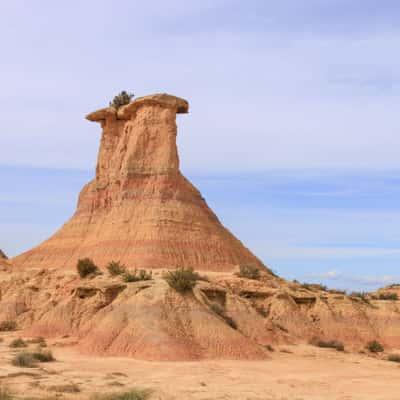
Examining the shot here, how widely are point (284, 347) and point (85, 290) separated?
10.2 meters

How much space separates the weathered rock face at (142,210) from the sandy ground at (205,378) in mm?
15484

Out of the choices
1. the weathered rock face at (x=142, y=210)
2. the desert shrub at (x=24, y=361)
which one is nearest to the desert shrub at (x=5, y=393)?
the desert shrub at (x=24, y=361)

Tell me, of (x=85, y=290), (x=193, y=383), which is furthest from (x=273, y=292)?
(x=193, y=383)

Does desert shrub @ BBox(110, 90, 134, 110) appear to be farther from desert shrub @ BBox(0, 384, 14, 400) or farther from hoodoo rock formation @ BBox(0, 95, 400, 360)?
desert shrub @ BBox(0, 384, 14, 400)

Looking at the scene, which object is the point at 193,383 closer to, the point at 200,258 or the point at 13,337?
the point at 13,337

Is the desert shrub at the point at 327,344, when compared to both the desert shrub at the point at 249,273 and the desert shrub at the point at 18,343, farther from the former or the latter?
the desert shrub at the point at 18,343

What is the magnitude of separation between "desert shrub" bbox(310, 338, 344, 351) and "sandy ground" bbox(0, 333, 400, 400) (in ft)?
15.9

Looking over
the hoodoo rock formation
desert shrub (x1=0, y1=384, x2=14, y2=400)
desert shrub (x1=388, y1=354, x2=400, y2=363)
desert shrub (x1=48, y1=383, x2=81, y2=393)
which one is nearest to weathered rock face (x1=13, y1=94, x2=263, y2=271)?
the hoodoo rock formation

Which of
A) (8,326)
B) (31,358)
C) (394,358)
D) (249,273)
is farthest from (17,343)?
(394,358)

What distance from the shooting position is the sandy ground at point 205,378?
61.9 feet

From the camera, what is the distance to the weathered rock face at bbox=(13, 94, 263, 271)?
141 ft

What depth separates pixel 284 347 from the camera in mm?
30891

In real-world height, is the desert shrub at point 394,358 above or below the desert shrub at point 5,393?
above

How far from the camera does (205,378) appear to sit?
21.2 m
